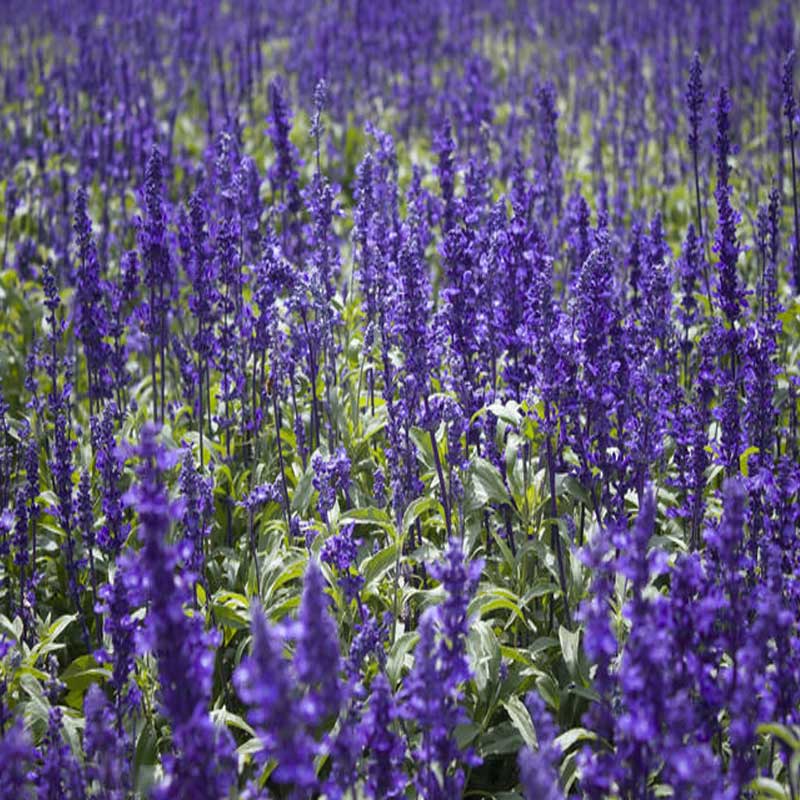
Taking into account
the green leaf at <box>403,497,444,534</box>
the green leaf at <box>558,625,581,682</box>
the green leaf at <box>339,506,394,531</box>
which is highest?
the green leaf at <box>403,497,444,534</box>

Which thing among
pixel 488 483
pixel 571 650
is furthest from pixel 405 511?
pixel 571 650

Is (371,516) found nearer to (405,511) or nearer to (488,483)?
(405,511)

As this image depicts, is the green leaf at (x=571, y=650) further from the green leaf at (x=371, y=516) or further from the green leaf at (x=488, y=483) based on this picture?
the green leaf at (x=371, y=516)

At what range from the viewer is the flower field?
9.52 ft

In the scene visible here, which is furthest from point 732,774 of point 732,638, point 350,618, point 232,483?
point 232,483

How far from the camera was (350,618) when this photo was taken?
422cm

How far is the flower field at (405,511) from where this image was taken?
9.52ft

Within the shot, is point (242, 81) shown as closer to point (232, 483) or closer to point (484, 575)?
point (232, 483)

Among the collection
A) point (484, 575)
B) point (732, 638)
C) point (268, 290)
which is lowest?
point (484, 575)

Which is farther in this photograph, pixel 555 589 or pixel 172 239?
pixel 172 239

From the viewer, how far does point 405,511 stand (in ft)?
14.8

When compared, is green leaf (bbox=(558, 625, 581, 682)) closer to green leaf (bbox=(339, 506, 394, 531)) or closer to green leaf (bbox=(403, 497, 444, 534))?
green leaf (bbox=(403, 497, 444, 534))

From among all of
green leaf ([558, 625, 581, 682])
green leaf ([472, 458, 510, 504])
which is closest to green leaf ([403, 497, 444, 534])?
green leaf ([472, 458, 510, 504])

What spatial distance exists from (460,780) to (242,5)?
18113mm
